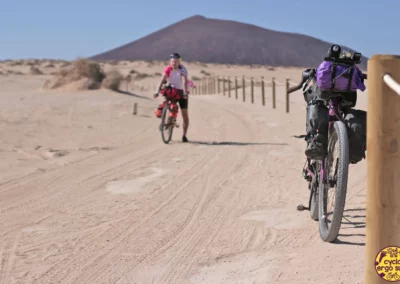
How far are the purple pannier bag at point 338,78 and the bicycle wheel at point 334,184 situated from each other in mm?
330

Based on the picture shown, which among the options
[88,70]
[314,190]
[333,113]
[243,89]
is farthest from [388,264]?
[88,70]

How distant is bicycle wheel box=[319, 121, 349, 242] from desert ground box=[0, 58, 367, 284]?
0.49 ft

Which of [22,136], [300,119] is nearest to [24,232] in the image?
[22,136]

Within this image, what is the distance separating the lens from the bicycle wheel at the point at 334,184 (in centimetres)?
420

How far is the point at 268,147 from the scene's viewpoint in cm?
1051

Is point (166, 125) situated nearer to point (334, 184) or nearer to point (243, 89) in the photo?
point (334, 184)

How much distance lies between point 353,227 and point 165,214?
1.83m

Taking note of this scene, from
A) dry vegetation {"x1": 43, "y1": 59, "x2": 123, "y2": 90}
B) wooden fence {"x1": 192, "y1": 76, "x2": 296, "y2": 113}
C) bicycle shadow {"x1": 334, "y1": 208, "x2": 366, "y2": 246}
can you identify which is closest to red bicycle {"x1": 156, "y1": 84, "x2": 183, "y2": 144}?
wooden fence {"x1": 192, "y1": 76, "x2": 296, "y2": 113}

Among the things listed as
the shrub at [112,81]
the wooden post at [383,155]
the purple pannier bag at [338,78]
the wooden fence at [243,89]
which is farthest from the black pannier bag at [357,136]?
the shrub at [112,81]

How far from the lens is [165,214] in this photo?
19.2 ft

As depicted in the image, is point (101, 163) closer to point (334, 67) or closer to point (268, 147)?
point (268, 147)

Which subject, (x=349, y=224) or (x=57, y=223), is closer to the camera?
(x=349, y=224)

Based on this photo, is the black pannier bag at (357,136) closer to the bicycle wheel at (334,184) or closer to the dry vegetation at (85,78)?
the bicycle wheel at (334,184)

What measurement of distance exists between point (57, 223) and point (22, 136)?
676 cm
